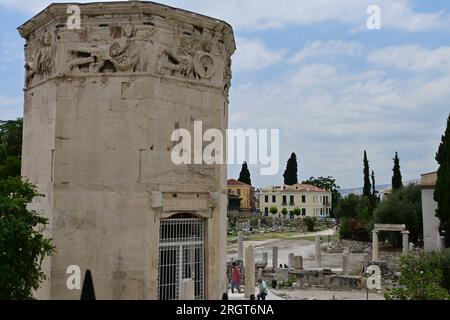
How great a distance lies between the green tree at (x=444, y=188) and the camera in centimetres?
3475

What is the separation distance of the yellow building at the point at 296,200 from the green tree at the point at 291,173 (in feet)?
3.63

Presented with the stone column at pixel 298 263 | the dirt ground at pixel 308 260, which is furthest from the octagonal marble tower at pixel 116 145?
the stone column at pixel 298 263

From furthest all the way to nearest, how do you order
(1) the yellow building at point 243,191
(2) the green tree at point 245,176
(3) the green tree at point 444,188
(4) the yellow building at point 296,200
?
(1) the yellow building at point 243,191 → (4) the yellow building at point 296,200 → (2) the green tree at point 245,176 → (3) the green tree at point 444,188

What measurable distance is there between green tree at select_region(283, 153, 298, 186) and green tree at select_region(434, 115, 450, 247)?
52952 mm

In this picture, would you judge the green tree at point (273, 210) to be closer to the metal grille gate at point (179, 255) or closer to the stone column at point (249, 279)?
the stone column at point (249, 279)

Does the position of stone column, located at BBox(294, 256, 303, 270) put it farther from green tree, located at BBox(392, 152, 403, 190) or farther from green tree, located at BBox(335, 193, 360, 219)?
green tree, located at BBox(335, 193, 360, 219)

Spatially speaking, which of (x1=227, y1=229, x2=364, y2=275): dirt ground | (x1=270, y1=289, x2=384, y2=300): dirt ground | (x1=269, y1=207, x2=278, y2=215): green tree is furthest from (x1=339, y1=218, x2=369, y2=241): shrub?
(x1=269, y1=207, x2=278, y2=215): green tree

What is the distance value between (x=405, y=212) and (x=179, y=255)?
3809cm

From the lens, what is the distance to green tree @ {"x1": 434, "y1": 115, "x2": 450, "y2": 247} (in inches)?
1368

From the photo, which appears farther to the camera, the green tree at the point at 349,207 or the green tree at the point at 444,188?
the green tree at the point at 349,207

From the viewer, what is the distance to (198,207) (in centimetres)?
1098
